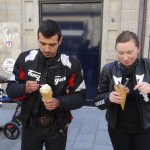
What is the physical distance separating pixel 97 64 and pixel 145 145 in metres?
3.90

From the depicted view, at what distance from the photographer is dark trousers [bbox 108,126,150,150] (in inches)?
95.7

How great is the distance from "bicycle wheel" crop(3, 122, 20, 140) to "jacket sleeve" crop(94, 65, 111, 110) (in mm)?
2298

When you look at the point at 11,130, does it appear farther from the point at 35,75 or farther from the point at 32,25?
the point at 32,25

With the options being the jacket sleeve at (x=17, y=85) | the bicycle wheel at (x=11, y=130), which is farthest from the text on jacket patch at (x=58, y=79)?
the bicycle wheel at (x=11, y=130)

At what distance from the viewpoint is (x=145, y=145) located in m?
2.43

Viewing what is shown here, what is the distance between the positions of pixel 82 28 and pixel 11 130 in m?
2.84

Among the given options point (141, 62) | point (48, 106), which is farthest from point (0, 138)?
point (141, 62)

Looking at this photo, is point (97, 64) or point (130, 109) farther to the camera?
point (97, 64)

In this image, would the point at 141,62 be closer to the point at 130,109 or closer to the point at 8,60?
the point at 130,109

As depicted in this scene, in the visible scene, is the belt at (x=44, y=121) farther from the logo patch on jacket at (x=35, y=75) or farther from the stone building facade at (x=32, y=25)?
the stone building facade at (x=32, y=25)

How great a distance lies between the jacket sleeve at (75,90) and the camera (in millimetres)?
2362

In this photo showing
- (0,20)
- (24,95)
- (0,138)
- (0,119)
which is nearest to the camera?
(24,95)

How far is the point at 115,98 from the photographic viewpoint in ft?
7.42

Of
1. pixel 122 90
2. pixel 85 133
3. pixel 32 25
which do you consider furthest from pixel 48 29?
pixel 32 25
